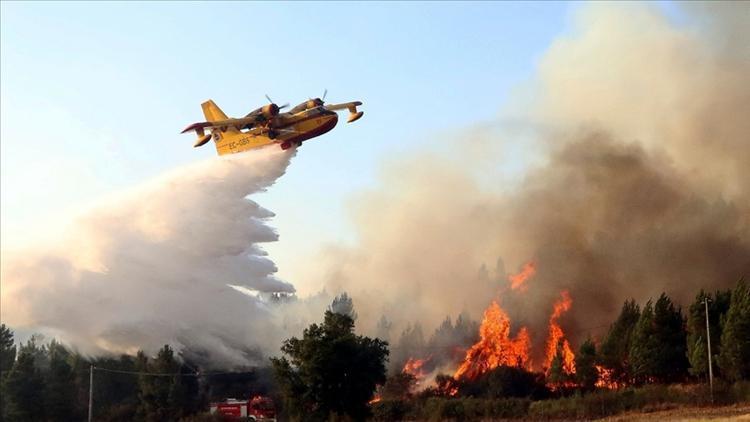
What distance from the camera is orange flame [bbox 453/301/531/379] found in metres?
117

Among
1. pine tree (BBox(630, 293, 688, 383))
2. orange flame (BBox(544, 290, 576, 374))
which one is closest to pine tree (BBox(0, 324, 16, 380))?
orange flame (BBox(544, 290, 576, 374))

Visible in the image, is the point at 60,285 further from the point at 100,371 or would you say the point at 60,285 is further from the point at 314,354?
the point at 314,354

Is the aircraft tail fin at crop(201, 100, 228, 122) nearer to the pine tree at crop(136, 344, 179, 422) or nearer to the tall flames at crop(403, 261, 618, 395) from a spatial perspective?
the pine tree at crop(136, 344, 179, 422)

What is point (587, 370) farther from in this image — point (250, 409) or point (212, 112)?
point (212, 112)

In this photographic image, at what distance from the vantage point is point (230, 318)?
396 feet

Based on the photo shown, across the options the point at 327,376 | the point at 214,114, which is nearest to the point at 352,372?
the point at 327,376

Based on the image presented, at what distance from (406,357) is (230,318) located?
78.2 ft

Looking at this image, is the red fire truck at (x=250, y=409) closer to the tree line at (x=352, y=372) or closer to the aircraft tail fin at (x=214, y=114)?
the tree line at (x=352, y=372)

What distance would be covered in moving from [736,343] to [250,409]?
162ft

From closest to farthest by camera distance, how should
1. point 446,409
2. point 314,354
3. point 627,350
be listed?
point 314,354
point 446,409
point 627,350

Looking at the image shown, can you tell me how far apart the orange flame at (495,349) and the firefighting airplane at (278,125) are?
1455 inches

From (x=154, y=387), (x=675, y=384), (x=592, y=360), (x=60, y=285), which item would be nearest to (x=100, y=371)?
(x=154, y=387)

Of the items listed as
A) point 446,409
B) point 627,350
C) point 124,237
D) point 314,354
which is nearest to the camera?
point 314,354

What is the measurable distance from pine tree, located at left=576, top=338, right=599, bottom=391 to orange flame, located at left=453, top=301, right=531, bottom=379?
13742 millimetres
